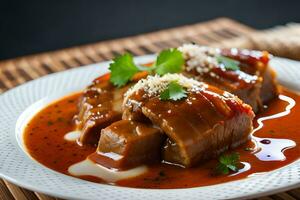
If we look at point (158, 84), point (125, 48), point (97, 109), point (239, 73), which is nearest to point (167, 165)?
point (158, 84)

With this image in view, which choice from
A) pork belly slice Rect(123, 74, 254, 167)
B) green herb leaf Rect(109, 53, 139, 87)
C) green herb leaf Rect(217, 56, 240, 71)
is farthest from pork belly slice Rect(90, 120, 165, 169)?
green herb leaf Rect(217, 56, 240, 71)

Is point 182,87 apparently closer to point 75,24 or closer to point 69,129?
point 69,129

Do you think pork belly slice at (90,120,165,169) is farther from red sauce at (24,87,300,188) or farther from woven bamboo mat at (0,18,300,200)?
woven bamboo mat at (0,18,300,200)

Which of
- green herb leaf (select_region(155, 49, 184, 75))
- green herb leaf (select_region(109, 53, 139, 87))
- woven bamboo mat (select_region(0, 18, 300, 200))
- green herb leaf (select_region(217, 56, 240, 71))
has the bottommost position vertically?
woven bamboo mat (select_region(0, 18, 300, 200))

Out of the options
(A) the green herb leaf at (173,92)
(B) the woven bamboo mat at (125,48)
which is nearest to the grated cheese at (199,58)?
(A) the green herb leaf at (173,92)

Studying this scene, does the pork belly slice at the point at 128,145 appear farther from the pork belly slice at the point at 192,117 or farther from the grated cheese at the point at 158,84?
the grated cheese at the point at 158,84

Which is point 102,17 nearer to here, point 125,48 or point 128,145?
point 125,48

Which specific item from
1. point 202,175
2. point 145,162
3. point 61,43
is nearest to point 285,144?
point 202,175
